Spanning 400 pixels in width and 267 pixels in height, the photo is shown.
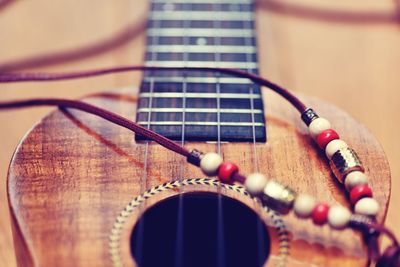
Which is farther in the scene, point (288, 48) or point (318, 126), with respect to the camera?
point (288, 48)

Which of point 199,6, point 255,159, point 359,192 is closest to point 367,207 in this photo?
point 359,192

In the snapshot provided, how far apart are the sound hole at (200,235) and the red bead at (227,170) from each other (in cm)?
4

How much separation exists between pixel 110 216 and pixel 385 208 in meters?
0.26

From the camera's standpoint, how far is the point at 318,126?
29.0 inches

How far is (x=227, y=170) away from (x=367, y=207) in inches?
5.3

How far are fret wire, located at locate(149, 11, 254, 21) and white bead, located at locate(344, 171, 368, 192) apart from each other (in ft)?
1.15

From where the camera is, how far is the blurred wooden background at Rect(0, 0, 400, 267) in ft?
3.08

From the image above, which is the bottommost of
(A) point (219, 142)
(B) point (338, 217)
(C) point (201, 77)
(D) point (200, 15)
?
(B) point (338, 217)

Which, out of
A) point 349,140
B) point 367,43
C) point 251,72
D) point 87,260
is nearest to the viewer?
point 87,260

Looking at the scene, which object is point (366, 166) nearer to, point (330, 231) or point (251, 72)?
point (330, 231)

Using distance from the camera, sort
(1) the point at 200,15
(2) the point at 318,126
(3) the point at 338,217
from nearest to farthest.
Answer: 1. (3) the point at 338,217
2. (2) the point at 318,126
3. (1) the point at 200,15

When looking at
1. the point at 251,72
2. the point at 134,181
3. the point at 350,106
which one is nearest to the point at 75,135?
the point at 134,181

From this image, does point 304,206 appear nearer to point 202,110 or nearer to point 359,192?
point 359,192

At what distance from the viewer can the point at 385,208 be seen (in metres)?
0.68
